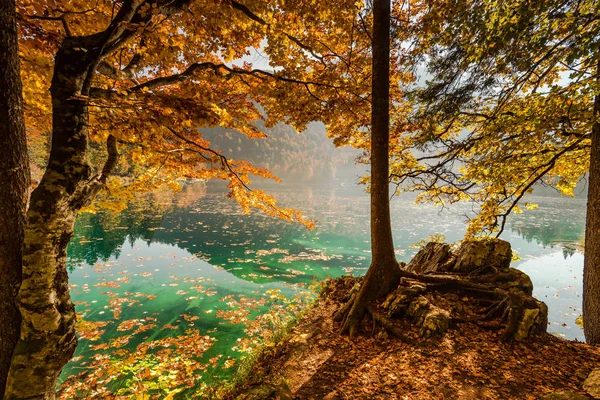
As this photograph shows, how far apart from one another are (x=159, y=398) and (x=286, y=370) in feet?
11.8

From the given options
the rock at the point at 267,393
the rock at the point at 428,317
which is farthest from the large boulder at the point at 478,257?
the rock at the point at 267,393

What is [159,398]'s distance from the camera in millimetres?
5703

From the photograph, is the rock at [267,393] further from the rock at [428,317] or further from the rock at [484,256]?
the rock at [484,256]

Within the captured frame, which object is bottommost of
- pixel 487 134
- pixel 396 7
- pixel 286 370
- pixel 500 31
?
pixel 286 370

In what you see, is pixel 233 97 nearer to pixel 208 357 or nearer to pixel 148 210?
pixel 208 357

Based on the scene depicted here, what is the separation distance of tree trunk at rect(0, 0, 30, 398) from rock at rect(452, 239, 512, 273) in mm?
8806

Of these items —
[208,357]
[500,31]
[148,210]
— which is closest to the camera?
[500,31]

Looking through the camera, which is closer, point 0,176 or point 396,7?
point 0,176

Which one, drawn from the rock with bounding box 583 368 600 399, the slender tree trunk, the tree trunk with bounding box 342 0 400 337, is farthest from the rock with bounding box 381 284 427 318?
the slender tree trunk

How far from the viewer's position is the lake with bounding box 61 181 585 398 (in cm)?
691

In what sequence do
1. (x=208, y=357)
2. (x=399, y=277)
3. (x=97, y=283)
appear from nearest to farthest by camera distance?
(x=399, y=277)
(x=208, y=357)
(x=97, y=283)

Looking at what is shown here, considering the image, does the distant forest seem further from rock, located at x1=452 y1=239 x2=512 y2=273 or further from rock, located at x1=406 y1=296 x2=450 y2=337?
rock, located at x1=406 y1=296 x2=450 y2=337

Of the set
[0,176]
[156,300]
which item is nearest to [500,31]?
[0,176]

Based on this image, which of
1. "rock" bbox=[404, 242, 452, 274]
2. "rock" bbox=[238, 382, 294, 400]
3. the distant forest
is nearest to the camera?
"rock" bbox=[238, 382, 294, 400]
